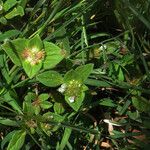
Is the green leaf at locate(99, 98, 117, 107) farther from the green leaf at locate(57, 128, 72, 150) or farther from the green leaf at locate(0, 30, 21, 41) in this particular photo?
the green leaf at locate(0, 30, 21, 41)

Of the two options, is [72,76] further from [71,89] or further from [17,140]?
Answer: [17,140]

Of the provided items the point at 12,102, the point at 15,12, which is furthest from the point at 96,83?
the point at 15,12

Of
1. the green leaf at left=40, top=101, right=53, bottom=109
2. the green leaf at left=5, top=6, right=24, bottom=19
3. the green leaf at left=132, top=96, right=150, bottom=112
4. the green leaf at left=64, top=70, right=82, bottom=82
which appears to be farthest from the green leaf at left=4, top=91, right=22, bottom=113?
the green leaf at left=132, top=96, right=150, bottom=112

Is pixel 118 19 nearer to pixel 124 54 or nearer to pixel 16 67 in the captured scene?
pixel 124 54

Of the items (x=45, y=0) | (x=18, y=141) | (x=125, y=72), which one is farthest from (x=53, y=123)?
(x=45, y=0)

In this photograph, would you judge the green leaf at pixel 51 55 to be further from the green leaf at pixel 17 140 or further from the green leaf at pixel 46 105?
the green leaf at pixel 17 140

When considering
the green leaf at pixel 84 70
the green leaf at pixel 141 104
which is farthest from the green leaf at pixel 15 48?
the green leaf at pixel 141 104

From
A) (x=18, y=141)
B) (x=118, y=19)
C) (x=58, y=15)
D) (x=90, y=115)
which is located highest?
(x=58, y=15)
